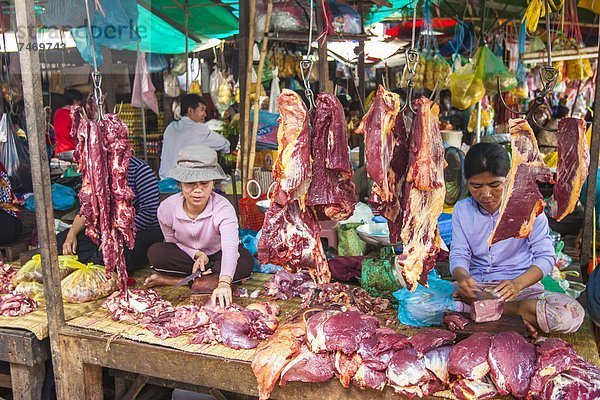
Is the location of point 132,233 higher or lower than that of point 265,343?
higher

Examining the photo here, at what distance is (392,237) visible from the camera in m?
2.95

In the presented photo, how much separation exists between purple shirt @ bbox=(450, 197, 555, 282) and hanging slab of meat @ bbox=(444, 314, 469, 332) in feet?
1.41

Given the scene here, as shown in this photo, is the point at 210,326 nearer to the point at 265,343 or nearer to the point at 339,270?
the point at 265,343

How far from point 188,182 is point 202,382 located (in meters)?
1.34

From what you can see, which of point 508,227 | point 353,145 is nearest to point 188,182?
point 508,227

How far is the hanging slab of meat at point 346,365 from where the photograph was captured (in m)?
2.71

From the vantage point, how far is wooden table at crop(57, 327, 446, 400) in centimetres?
282

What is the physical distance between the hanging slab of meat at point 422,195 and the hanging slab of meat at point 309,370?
1.89 ft

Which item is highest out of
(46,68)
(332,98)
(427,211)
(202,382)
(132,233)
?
(46,68)

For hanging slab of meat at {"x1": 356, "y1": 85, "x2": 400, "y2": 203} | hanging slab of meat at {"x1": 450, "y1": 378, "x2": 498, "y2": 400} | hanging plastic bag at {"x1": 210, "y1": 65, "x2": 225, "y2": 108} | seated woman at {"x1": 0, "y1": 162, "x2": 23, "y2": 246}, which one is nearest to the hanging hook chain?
hanging slab of meat at {"x1": 356, "y1": 85, "x2": 400, "y2": 203}

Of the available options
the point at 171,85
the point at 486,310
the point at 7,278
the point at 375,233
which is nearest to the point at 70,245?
the point at 7,278

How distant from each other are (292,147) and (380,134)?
44 centimetres

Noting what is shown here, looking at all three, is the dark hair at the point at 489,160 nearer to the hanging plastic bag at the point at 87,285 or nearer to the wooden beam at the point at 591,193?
the wooden beam at the point at 591,193

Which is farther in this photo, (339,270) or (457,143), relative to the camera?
(457,143)
